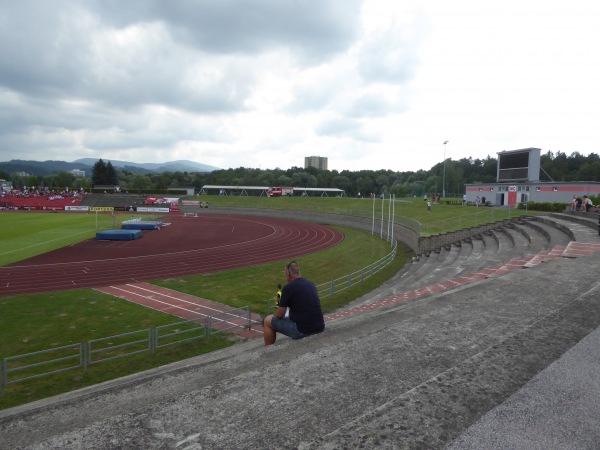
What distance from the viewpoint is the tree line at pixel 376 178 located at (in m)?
97.9

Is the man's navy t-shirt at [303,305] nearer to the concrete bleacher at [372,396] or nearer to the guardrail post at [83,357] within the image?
the concrete bleacher at [372,396]

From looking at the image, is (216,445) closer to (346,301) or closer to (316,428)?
(316,428)

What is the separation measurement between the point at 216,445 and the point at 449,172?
11020 cm

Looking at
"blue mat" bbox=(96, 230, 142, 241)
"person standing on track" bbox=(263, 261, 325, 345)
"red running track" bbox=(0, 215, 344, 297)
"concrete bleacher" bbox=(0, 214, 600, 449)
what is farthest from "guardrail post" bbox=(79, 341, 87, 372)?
"blue mat" bbox=(96, 230, 142, 241)

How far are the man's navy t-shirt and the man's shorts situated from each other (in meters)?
0.07

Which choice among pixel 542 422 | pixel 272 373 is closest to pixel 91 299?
pixel 272 373

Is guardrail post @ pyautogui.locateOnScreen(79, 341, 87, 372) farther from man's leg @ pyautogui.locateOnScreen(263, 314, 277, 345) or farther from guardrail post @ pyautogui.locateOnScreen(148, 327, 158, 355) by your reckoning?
man's leg @ pyautogui.locateOnScreen(263, 314, 277, 345)

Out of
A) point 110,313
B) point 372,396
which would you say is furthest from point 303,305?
point 110,313

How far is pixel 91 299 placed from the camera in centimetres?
1777

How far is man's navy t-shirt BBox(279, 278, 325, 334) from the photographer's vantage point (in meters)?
6.09

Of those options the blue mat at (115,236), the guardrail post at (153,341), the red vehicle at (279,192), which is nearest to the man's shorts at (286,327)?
the guardrail post at (153,341)

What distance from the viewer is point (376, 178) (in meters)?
137

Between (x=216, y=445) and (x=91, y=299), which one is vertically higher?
(x=216, y=445)

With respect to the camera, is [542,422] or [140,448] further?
[542,422]
